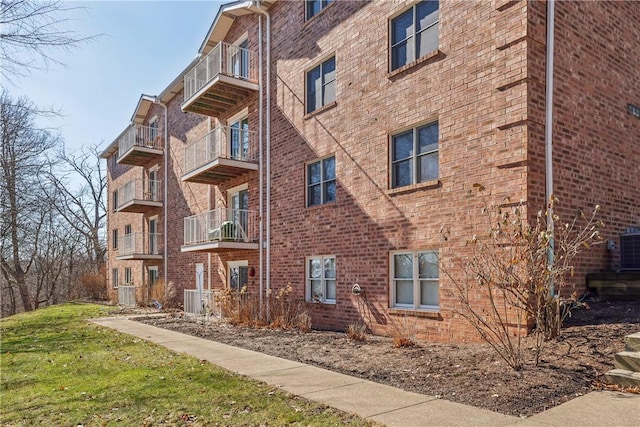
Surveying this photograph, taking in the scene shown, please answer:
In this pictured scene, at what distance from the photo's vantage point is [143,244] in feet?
79.5

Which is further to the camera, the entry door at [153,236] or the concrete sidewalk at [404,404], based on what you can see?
the entry door at [153,236]

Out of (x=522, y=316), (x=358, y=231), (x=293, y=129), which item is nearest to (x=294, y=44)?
(x=293, y=129)

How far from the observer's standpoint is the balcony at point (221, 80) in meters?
15.0

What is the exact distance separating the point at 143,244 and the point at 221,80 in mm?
12542

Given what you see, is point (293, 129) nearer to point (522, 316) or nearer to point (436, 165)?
point (436, 165)

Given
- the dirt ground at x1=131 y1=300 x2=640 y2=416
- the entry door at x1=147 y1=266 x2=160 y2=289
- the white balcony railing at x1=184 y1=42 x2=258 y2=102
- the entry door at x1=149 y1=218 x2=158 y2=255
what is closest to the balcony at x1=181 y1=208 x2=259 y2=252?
the white balcony railing at x1=184 y1=42 x2=258 y2=102

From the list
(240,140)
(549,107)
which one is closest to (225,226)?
(240,140)

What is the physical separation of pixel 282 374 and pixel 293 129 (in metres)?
8.17

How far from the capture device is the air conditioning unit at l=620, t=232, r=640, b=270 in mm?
8867

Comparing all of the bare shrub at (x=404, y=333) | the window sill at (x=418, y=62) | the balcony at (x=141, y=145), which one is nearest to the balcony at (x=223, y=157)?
the window sill at (x=418, y=62)

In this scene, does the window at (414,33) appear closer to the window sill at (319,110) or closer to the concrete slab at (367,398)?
the window sill at (319,110)

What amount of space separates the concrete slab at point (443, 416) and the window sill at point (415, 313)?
4.06 m

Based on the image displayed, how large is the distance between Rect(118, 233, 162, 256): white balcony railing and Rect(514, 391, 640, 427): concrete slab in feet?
67.5

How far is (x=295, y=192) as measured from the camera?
13.4 metres
